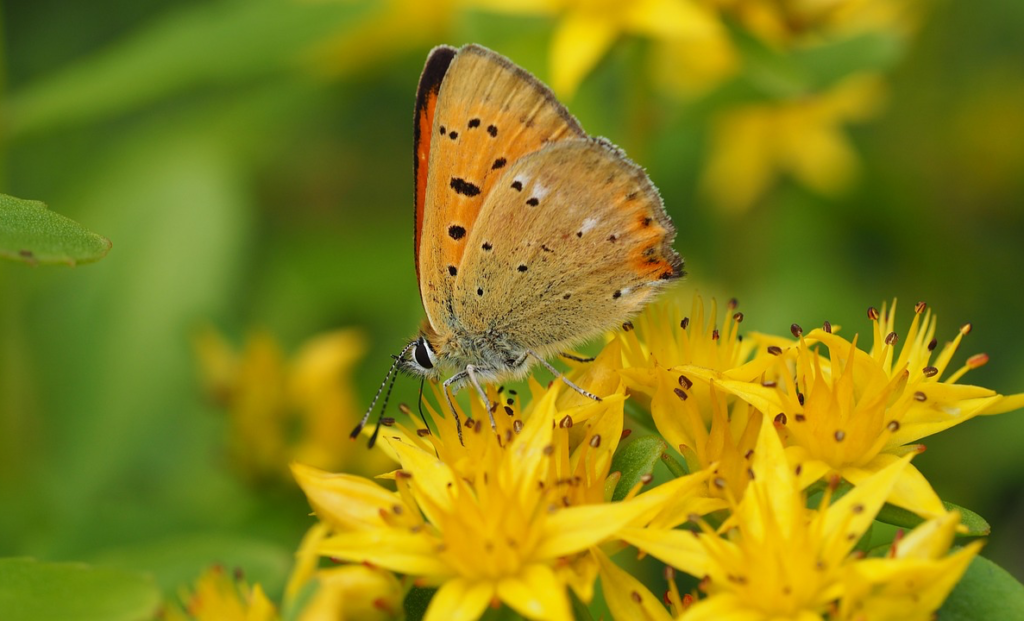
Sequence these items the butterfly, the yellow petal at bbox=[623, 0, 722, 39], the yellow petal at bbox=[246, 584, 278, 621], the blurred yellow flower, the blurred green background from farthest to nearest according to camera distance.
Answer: the blurred green background → the blurred yellow flower → the yellow petal at bbox=[623, 0, 722, 39] → the butterfly → the yellow petal at bbox=[246, 584, 278, 621]

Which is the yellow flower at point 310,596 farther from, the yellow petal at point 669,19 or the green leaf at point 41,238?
the yellow petal at point 669,19

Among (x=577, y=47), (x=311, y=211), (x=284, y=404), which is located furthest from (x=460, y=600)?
(x=311, y=211)

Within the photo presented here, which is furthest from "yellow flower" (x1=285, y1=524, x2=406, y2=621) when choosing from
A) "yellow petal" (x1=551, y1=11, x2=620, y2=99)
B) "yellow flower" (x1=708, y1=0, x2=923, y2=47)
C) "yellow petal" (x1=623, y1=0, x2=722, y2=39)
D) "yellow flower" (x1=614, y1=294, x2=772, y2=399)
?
"yellow flower" (x1=708, y1=0, x2=923, y2=47)

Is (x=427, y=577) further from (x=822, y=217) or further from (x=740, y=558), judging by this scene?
(x=822, y=217)

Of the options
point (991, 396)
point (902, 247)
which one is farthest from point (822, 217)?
point (991, 396)

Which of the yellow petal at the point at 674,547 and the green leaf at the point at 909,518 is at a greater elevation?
the green leaf at the point at 909,518

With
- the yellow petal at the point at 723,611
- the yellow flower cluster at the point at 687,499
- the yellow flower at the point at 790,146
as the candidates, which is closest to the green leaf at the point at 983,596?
the yellow flower cluster at the point at 687,499

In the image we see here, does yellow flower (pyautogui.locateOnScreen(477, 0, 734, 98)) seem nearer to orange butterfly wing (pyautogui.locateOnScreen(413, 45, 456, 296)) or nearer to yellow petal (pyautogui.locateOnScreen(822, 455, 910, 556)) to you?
orange butterfly wing (pyautogui.locateOnScreen(413, 45, 456, 296))
